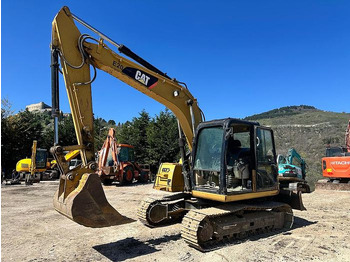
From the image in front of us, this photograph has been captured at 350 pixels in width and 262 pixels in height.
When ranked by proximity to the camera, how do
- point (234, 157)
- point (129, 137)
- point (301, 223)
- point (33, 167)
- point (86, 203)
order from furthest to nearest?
point (129, 137)
point (33, 167)
point (301, 223)
point (234, 157)
point (86, 203)

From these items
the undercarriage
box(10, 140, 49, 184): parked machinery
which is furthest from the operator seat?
box(10, 140, 49, 184): parked machinery

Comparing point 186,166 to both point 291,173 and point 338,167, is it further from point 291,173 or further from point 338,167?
point 338,167

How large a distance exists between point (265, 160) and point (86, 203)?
4.05 m

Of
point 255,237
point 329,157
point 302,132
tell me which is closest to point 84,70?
point 255,237

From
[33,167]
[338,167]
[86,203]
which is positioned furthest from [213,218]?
[33,167]

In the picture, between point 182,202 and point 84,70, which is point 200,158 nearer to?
point 182,202

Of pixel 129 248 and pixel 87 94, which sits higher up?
pixel 87 94

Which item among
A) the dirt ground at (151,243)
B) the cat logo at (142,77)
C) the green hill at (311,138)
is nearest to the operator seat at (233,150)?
the dirt ground at (151,243)

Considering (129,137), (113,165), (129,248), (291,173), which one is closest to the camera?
(129,248)

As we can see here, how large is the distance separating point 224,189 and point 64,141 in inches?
1167

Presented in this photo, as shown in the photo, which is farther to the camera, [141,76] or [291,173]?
[291,173]

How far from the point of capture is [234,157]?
640 cm

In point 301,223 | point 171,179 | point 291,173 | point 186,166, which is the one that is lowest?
point 301,223

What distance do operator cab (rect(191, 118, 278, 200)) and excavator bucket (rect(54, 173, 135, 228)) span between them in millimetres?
2119
